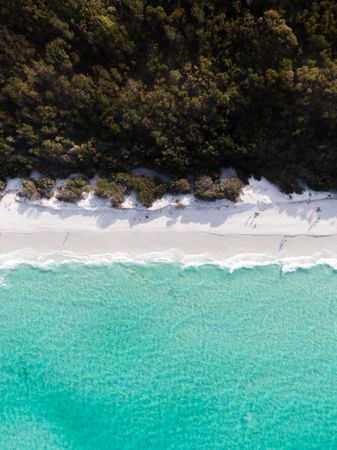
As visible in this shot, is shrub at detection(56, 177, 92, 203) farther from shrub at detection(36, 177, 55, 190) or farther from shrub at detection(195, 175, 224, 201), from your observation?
shrub at detection(195, 175, 224, 201)

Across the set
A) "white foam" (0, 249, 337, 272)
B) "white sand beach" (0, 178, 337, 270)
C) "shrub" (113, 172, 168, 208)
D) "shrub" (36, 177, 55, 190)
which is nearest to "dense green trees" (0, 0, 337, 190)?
"shrub" (36, 177, 55, 190)

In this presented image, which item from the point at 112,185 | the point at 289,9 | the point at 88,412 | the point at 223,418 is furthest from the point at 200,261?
the point at 289,9

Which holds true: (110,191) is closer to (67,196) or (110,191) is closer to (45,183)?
(67,196)

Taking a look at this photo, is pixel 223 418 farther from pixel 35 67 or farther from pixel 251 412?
pixel 35 67

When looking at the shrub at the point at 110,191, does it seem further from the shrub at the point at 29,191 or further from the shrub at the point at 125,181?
the shrub at the point at 29,191

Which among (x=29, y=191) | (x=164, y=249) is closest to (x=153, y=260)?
(x=164, y=249)
